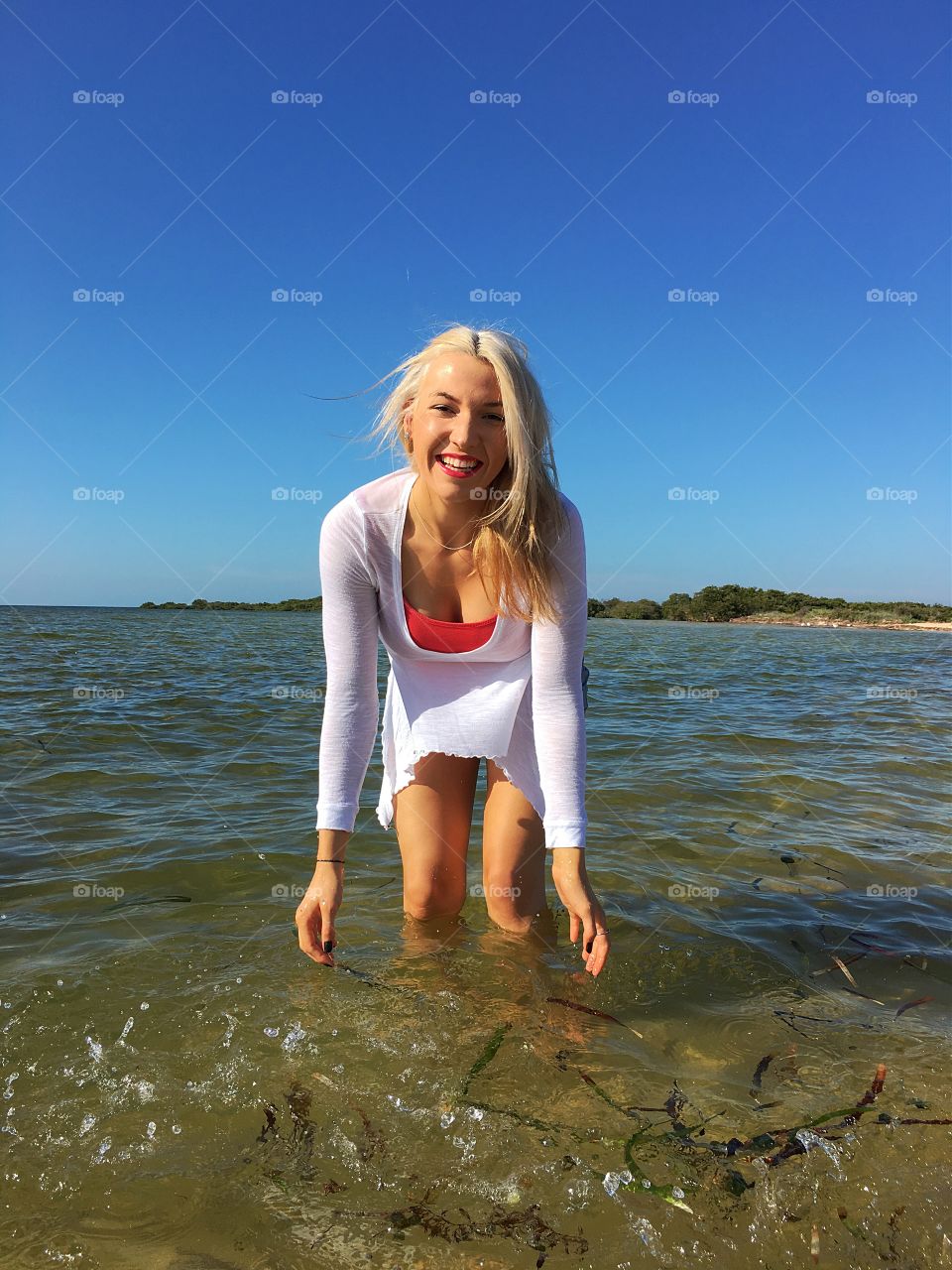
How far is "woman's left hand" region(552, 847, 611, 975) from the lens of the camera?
8.89 feet

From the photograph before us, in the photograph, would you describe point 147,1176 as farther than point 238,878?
No

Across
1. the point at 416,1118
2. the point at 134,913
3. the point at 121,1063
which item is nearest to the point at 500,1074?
the point at 416,1118

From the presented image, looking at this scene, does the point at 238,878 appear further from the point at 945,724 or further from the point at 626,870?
the point at 945,724

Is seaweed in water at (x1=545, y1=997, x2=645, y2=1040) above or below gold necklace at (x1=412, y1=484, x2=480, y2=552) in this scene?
below

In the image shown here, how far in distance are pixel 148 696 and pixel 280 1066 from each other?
966cm

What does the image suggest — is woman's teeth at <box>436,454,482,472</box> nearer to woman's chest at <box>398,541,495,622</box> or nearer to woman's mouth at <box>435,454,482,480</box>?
woman's mouth at <box>435,454,482,480</box>

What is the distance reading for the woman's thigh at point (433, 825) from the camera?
11.6ft

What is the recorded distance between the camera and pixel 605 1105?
96.3 inches
